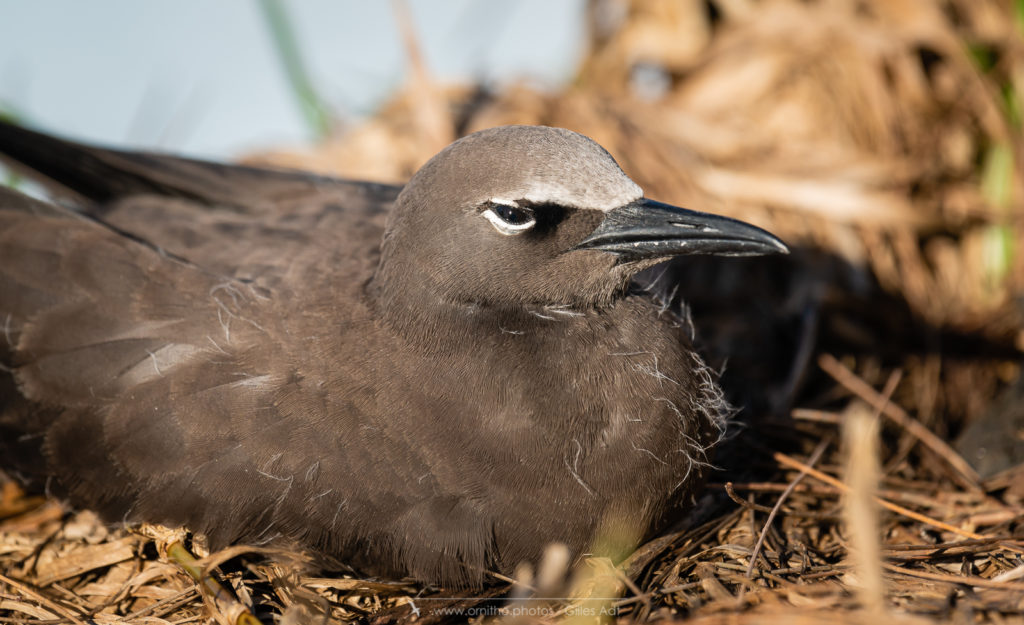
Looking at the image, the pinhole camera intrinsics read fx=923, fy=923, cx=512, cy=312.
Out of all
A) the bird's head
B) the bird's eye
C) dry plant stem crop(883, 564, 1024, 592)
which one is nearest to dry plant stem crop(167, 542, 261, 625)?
the bird's head

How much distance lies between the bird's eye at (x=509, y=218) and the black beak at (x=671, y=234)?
0.68 ft

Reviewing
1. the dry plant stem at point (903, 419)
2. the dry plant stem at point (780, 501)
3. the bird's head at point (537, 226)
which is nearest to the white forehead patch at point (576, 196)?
the bird's head at point (537, 226)

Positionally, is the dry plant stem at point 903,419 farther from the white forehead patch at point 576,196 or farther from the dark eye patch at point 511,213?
the dark eye patch at point 511,213

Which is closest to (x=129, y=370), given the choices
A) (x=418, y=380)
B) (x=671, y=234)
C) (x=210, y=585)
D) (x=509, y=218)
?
(x=210, y=585)

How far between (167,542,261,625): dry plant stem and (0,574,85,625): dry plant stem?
396 mm

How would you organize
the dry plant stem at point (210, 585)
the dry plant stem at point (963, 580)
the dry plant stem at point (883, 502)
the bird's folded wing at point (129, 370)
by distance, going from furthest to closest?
1. the dry plant stem at point (883, 502)
2. the bird's folded wing at point (129, 370)
3. the dry plant stem at point (210, 585)
4. the dry plant stem at point (963, 580)

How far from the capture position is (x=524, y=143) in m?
3.09

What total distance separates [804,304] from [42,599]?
3923mm

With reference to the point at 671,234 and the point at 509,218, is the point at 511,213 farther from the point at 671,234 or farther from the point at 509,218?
the point at 671,234

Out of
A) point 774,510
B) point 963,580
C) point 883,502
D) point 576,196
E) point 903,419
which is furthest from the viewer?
point 903,419

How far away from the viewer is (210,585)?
123 inches

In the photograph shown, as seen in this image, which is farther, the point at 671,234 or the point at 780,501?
the point at 780,501

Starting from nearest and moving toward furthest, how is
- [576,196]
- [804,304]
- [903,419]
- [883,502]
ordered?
[576,196] → [883,502] → [903,419] → [804,304]

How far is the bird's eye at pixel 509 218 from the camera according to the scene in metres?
3.10
